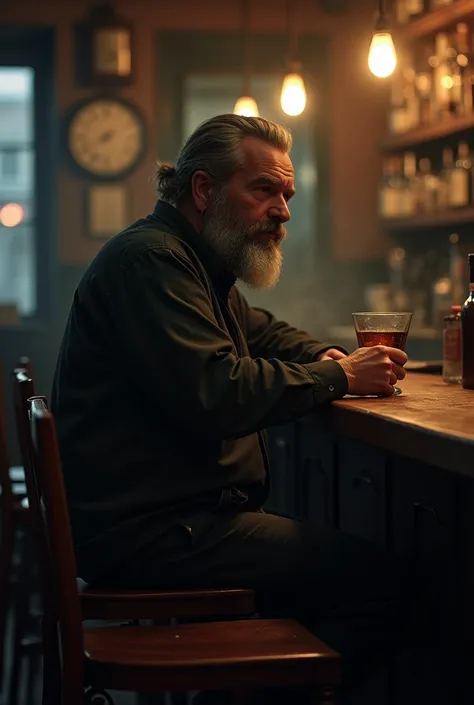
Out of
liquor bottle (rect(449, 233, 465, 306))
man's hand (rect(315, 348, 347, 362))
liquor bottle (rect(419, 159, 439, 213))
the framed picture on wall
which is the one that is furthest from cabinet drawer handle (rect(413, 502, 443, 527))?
the framed picture on wall

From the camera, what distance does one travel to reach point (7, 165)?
598cm

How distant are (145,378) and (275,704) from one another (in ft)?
1.97

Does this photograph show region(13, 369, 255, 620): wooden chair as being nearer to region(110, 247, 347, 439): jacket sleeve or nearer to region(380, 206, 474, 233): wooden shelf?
region(110, 247, 347, 439): jacket sleeve

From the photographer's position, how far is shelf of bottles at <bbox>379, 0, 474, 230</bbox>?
4848mm

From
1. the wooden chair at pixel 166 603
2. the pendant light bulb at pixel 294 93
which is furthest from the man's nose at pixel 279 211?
the pendant light bulb at pixel 294 93

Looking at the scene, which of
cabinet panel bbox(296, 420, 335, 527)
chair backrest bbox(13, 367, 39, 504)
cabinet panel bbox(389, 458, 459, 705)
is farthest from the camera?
cabinet panel bbox(296, 420, 335, 527)

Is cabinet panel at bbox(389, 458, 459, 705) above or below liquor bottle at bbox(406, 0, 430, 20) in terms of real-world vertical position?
below

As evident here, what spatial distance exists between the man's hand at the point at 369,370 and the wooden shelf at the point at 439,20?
9.98ft

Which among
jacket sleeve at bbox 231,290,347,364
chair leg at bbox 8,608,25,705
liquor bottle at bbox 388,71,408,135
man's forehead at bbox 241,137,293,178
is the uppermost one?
liquor bottle at bbox 388,71,408,135

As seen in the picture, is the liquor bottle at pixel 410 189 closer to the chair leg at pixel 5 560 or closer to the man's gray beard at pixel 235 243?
the chair leg at pixel 5 560

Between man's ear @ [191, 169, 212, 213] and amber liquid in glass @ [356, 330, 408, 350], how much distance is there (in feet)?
1.41

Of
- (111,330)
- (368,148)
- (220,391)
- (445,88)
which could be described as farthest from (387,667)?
(368,148)

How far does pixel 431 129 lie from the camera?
5141mm

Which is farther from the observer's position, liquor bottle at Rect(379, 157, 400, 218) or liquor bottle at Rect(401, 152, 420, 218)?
liquor bottle at Rect(379, 157, 400, 218)
